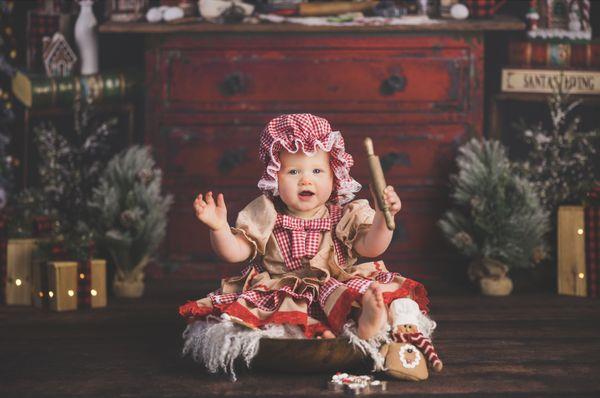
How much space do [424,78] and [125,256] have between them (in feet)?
5.87

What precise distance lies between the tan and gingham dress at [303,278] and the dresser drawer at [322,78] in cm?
173

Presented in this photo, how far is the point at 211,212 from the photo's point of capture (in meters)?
2.86

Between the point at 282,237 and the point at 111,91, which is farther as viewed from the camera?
the point at 111,91

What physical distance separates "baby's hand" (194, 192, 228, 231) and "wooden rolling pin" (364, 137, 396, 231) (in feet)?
1.60

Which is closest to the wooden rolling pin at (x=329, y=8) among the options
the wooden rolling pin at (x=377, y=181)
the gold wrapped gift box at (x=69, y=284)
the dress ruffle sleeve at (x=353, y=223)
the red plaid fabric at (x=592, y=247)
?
the red plaid fabric at (x=592, y=247)

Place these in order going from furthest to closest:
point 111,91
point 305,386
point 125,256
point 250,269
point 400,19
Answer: point 111,91 < point 400,19 < point 125,256 < point 250,269 < point 305,386

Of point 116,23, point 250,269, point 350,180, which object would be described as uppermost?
point 116,23

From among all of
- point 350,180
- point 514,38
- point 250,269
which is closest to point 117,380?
point 250,269

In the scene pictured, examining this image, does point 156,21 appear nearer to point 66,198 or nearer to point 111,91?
point 111,91

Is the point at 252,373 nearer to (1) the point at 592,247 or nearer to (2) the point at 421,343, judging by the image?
(2) the point at 421,343

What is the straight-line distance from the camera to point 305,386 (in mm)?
2684

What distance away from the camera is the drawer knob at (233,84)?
4.79 metres

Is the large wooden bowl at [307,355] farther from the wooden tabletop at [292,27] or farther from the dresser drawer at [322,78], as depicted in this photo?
the wooden tabletop at [292,27]

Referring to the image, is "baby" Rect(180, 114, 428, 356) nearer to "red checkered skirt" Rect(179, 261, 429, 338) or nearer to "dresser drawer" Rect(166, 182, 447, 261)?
"red checkered skirt" Rect(179, 261, 429, 338)
